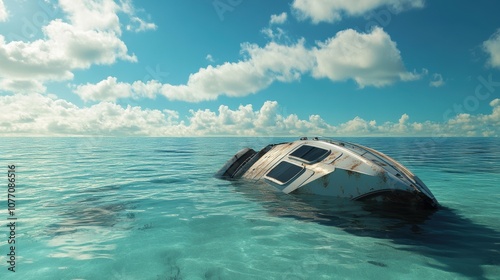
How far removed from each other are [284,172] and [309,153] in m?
1.57

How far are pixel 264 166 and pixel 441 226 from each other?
31.5ft

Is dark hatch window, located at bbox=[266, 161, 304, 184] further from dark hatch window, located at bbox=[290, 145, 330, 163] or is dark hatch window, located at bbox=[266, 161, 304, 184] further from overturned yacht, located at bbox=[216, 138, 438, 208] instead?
dark hatch window, located at bbox=[290, 145, 330, 163]

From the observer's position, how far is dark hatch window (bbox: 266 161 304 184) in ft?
47.5

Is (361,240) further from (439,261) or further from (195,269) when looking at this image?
(195,269)

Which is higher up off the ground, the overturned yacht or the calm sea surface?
the overturned yacht

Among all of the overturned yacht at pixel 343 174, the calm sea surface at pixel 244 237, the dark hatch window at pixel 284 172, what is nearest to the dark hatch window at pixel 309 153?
the overturned yacht at pixel 343 174

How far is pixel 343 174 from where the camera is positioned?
12391 millimetres

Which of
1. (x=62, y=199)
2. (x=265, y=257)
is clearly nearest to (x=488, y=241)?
(x=265, y=257)

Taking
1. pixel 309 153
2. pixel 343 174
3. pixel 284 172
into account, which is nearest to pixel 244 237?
pixel 343 174

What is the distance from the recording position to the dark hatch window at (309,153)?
14.1 m

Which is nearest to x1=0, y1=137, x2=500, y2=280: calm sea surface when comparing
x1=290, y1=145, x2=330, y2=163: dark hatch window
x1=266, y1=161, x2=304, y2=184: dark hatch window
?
x1=266, y1=161, x2=304, y2=184: dark hatch window

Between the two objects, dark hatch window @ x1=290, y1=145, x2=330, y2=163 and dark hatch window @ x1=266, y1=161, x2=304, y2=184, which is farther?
dark hatch window @ x1=266, y1=161, x2=304, y2=184

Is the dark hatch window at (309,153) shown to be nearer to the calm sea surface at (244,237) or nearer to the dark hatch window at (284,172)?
the dark hatch window at (284,172)

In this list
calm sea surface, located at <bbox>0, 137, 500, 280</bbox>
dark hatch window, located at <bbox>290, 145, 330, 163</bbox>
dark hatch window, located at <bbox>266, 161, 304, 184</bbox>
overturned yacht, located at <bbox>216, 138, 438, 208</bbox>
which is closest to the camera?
calm sea surface, located at <bbox>0, 137, 500, 280</bbox>
